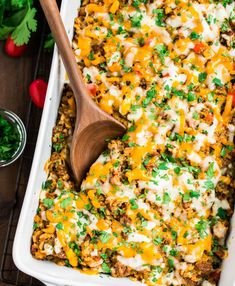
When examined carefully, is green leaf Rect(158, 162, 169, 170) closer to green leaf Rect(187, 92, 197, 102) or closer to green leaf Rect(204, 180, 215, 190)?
green leaf Rect(204, 180, 215, 190)

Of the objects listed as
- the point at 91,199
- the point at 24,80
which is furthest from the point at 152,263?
the point at 24,80

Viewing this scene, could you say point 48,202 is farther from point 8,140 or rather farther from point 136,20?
point 136,20

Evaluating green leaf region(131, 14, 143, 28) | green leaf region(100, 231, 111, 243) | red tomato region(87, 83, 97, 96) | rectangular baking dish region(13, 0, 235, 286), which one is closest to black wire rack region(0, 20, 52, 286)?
rectangular baking dish region(13, 0, 235, 286)

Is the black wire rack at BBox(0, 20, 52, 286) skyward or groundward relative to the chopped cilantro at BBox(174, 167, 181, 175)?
groundward

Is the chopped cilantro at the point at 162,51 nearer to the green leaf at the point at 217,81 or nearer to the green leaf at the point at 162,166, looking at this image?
the green leaf at the point at 217,81

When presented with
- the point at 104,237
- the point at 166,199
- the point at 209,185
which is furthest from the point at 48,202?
the point at 209,185

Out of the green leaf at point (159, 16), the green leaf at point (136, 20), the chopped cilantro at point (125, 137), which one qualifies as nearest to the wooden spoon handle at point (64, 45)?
the chopped cilantro at point (125, 137)

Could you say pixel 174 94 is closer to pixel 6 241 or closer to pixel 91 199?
pixel 91 199
